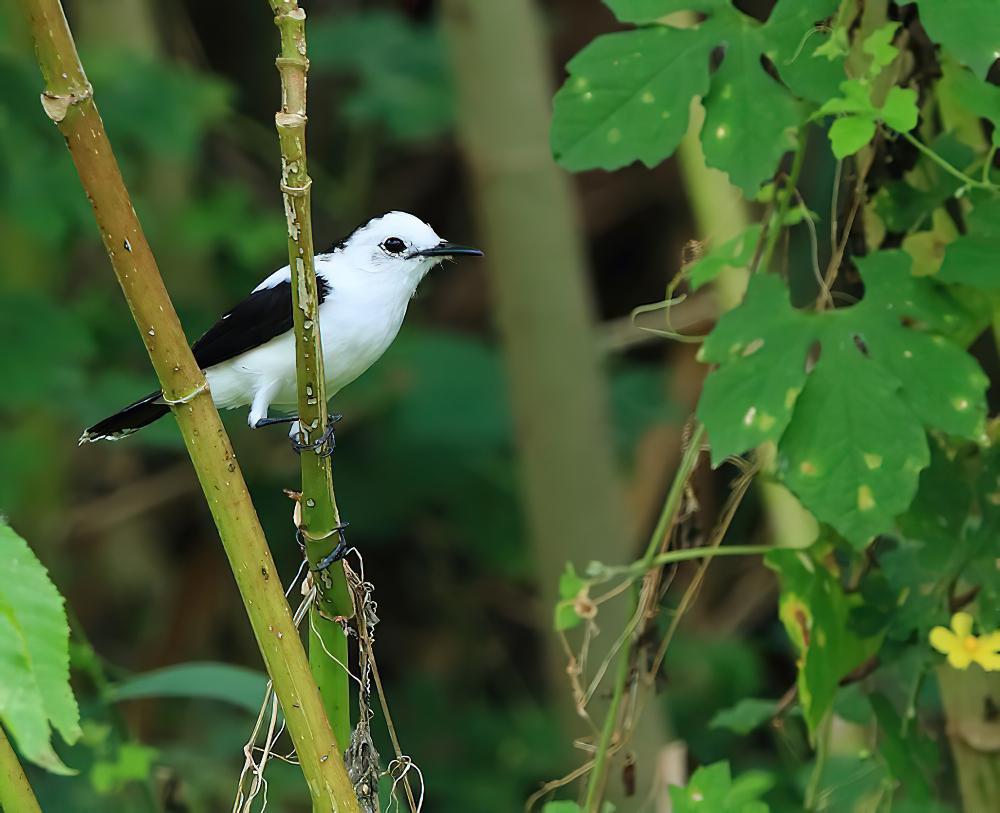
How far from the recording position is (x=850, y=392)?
1800 millimetres

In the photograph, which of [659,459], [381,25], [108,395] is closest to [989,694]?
[108,395]

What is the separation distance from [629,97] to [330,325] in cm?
89

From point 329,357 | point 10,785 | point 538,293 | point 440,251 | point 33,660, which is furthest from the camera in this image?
point 538,293

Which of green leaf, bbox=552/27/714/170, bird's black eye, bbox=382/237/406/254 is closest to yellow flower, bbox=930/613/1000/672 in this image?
green leaf, bbox=552/27/714/170

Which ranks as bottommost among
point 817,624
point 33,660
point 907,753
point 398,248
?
point 907,753

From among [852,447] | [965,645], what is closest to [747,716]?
[965,645]

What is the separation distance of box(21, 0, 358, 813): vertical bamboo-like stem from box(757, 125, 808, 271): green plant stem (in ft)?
3.29

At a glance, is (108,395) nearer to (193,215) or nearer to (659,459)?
(193,215)

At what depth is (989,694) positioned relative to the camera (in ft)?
6.65

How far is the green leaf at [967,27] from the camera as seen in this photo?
1.63 m

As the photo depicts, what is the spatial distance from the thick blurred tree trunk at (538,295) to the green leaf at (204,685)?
5.03ft

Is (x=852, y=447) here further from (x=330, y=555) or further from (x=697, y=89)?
(x=330, y=555)

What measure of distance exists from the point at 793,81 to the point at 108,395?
125 inches

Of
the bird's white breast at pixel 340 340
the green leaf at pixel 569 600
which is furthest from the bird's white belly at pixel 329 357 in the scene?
the green leaf at pixel 569 600
